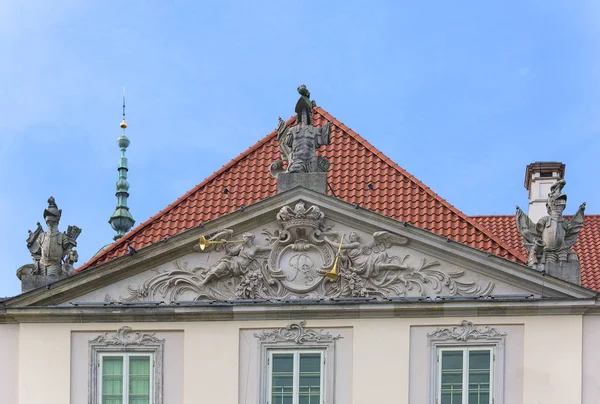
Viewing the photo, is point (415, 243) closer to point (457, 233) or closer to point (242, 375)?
point (457, 233)

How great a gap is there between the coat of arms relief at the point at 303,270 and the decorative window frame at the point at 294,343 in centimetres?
65

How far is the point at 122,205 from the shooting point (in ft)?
168

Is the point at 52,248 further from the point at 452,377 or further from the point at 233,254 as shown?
the point at 452,377

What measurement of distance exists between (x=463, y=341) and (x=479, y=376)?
0.70 meters

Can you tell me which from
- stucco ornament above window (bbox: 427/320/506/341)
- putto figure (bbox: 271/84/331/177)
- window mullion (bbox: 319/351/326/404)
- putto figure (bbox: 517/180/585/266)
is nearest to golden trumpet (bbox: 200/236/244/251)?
putto figure (bbox: 271/84/331/177)

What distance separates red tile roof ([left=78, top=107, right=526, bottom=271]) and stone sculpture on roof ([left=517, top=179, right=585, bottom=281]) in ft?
3.37

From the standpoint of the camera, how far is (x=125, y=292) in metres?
30.4

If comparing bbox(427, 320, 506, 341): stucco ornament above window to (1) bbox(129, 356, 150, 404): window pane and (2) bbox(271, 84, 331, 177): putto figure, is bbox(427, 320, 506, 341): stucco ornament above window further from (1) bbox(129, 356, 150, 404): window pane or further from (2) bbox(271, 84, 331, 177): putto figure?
(1) bbox(129, 356, 150, 404): window pane

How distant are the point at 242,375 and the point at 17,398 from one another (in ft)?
13.8

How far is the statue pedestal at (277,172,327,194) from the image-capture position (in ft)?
100


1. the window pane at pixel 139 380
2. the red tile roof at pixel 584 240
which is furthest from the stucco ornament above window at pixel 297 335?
the red tile roof at pixel 584 240

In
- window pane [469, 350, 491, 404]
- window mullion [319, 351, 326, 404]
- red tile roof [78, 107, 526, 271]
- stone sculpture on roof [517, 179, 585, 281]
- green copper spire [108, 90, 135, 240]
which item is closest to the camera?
window pane [469, 350, 491, 404]

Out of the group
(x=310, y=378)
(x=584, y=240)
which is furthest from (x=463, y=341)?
(x=584, y=240)

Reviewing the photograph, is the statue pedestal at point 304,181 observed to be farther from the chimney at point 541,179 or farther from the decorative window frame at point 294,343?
the chimney at point 541,179
